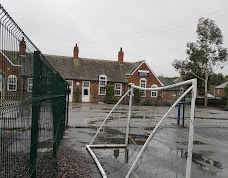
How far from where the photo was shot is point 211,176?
5730mm

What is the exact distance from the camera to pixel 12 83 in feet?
7.03

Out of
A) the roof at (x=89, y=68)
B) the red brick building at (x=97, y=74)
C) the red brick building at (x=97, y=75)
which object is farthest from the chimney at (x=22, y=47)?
the red brick building at (x=97, y=74)

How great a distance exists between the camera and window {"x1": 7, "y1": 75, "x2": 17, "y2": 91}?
2.00m

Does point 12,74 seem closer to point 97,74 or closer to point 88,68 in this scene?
point 97,74

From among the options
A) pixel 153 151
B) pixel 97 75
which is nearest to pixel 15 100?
pixel 153 151

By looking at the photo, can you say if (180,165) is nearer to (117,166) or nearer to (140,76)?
(117,166)

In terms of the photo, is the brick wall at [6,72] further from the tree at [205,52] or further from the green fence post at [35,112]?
the tree at [205,52]

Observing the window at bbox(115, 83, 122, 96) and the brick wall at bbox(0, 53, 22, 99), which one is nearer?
the brick wall at bbox(0, 53, 22, 99)

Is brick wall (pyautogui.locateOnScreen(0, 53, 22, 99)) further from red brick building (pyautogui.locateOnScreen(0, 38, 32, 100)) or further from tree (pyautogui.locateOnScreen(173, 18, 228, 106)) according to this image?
tree (pyautogui.locateOnScreen(173, 18, 228, 106))

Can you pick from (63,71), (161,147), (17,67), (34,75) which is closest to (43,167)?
(34,75)

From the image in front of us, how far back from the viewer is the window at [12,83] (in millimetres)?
2003

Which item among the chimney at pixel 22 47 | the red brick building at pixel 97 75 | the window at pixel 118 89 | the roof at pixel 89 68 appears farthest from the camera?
the window at pixel 118 89

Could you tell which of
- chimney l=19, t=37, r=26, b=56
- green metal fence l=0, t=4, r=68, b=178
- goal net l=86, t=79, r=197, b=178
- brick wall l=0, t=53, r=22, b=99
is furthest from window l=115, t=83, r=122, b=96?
brick wall l=0, t=53, r=22, b=99

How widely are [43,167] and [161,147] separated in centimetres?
466
